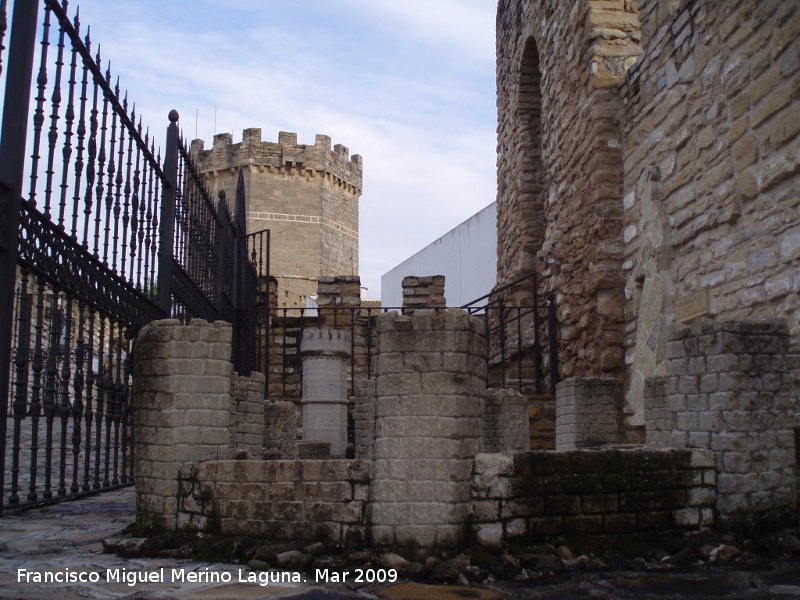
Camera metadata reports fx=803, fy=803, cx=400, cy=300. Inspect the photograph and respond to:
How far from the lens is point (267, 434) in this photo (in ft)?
Answer: 31.2

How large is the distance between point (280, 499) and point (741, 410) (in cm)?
269

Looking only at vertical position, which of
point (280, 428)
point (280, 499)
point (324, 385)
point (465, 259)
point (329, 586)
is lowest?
point (329, 586)

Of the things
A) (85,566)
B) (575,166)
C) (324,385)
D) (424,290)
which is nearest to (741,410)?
(85,566)

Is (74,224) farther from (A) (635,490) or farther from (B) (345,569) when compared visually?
(A) (635,490)

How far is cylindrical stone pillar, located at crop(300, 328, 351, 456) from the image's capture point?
40.5 feet

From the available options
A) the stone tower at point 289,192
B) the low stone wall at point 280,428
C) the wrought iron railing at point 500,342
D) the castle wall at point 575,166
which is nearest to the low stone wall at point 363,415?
the wrought iron railing at point 500,342

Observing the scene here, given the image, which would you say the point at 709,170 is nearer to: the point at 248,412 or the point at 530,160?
the point at 248,412

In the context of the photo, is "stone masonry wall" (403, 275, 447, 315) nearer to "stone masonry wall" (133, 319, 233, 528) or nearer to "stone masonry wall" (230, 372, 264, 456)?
"stone masonry wall" (230, 372, 264, 456)

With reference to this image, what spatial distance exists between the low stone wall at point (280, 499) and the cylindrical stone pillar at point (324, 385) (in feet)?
25.1

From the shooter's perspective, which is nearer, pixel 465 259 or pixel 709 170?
pixel 709 170

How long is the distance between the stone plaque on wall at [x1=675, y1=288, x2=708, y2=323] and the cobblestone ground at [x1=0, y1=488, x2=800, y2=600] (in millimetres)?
3363

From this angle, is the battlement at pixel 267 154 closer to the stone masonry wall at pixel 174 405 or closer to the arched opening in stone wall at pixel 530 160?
the arched opening in stone wall at pixel 530 160

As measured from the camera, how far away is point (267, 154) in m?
35.2

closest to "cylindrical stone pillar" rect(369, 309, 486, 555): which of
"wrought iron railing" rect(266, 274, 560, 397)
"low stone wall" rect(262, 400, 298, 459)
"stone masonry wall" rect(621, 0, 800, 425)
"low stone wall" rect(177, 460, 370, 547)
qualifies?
"low stone wall" rect(177, 460, 370, 547)
